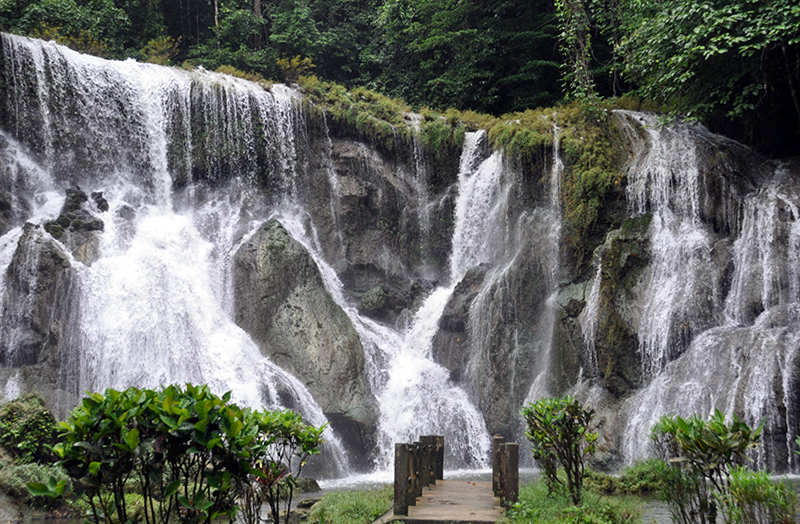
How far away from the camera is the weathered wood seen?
22.0 ft

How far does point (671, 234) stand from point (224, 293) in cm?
1214

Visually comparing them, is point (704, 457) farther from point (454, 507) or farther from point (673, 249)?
point (673, 249)

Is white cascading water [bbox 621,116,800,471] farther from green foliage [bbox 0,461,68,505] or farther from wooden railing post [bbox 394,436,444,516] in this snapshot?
green foliage [bbox 0,461,68,505]

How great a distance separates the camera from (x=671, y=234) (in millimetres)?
14234

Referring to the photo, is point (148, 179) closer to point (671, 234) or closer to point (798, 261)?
point (671, 234)

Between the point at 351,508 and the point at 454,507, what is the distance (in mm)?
1505

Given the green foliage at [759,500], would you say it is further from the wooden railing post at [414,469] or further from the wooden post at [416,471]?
the wooden post at [416,471]

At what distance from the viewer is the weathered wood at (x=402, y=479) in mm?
6711

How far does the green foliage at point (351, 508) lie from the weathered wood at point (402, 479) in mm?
736

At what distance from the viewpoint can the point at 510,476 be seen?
7109mm

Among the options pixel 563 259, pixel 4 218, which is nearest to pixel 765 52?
pixel 563 259

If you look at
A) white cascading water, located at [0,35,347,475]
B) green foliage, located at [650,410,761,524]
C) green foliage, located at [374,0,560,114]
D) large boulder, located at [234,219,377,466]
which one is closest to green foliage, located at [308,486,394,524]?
green foliage, located at [650,410,761,524]

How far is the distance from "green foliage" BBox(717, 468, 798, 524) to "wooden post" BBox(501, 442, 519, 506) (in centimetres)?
301

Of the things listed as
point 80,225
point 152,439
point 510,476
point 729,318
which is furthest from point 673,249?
point 80,225
